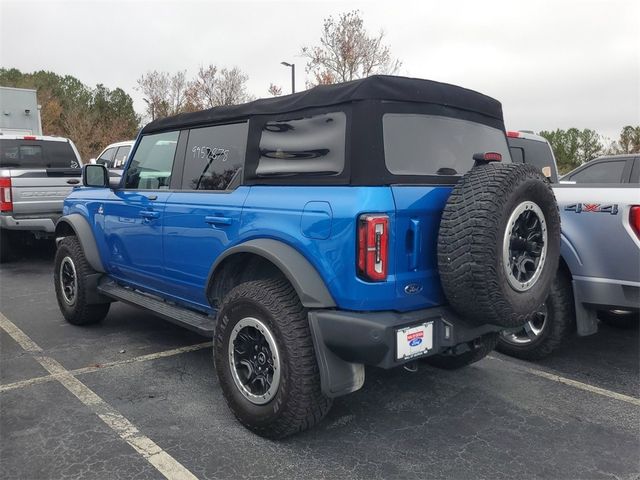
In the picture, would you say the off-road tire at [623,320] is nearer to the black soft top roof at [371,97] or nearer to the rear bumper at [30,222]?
the black soft top roof at [371,97]

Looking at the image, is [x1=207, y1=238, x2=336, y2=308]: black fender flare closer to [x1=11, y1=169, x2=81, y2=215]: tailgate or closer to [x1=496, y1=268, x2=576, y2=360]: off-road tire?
[x1=496, y1=268, x2=576, y2=360]: off-road tire

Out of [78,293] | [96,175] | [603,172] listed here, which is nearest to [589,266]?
[603,172]

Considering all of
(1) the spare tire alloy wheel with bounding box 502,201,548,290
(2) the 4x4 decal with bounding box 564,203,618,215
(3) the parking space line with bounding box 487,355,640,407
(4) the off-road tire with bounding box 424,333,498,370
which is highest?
(2) the 4x4 decal with bounding box 564,203,618,215

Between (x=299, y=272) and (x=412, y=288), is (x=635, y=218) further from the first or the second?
(x=299, y=272)

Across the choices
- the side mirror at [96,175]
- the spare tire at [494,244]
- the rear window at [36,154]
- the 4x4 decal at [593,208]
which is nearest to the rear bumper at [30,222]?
the rear window at [36,154]

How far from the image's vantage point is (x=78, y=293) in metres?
4.82

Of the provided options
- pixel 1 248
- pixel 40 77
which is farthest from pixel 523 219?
pixel 40 77

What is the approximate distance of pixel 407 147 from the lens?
289 centimetres

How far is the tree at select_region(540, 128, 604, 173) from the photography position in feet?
105

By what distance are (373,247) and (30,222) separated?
693 cm

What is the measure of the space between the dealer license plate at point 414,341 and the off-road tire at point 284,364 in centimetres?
46

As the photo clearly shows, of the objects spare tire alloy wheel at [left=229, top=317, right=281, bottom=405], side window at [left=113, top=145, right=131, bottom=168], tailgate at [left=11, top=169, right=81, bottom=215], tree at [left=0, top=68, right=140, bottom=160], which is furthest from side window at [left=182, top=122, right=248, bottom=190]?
tree at [left=0, top=68, right=140, bottom=160]

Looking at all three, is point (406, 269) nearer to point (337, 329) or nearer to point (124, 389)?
point (337, 329)

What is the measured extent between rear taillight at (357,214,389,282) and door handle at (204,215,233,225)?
101cm
